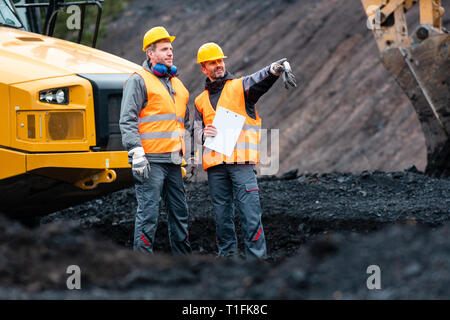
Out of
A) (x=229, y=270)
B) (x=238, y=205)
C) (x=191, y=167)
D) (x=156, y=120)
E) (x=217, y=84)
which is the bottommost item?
(x=229, y=270)

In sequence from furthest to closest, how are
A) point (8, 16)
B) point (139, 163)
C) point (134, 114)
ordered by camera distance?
point (8, 16), point (134, 114), point (139, 163)

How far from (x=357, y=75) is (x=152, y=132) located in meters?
12.7

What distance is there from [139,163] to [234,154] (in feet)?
3.12

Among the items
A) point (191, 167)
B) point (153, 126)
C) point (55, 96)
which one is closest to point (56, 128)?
point (55, 96)

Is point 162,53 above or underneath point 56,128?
above

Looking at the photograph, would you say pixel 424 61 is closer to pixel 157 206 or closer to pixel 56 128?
pixel 157 206

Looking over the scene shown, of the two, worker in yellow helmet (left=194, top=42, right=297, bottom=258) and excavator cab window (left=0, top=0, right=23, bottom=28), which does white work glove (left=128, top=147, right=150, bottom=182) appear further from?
excavator cab window (left=0, top=0, right=23, bottom=28)

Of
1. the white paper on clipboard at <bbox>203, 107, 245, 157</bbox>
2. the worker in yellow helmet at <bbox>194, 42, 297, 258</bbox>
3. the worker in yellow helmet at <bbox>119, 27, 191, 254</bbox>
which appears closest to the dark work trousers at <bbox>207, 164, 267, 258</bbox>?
the worker in yellow helmet at <bbox>194, 42, 297, 258</bbox>

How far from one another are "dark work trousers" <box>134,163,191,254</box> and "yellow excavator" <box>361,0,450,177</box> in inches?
207

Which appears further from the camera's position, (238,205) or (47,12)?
(47,12)

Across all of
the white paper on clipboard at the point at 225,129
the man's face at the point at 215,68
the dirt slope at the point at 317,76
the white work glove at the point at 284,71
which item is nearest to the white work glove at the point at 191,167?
the white paper on clipboard at the point at 225,129

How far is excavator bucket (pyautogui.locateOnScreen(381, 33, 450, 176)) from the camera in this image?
33.5 feet

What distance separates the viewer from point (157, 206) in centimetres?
634
